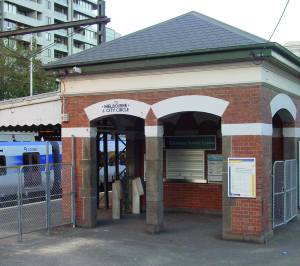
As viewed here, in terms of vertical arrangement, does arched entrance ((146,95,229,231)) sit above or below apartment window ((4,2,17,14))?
below

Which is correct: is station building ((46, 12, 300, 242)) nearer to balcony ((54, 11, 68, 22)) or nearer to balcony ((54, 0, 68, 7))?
balcony ((54, 11, 68, 22))

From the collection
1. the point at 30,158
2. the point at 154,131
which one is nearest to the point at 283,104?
the point at 154,131

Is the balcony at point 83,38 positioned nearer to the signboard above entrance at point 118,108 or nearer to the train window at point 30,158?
the train window at point 30,158

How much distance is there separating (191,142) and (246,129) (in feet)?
14.8

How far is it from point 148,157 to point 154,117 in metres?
→ 0.99

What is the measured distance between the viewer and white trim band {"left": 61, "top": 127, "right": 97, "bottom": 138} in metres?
13.5

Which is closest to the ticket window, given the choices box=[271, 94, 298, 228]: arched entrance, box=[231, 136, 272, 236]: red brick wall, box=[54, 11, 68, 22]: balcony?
box=[271, 94, 298, 228]: arched entrance

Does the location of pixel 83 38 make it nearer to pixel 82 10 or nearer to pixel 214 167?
pixel 82 10

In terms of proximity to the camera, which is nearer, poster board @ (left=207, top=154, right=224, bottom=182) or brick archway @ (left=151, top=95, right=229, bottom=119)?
brick archway @ (left=151, top=95, right=229, bottom=119)

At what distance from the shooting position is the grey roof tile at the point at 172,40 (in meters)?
12.1

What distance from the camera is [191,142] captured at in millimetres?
16047

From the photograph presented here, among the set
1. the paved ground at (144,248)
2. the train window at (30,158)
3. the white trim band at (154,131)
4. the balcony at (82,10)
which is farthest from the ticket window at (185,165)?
the balcony at (82,10)

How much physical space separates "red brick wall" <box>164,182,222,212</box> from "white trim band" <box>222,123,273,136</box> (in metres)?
4.09

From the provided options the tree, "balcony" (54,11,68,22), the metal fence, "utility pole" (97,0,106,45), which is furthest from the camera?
"balcony" (54,11,68,22)
